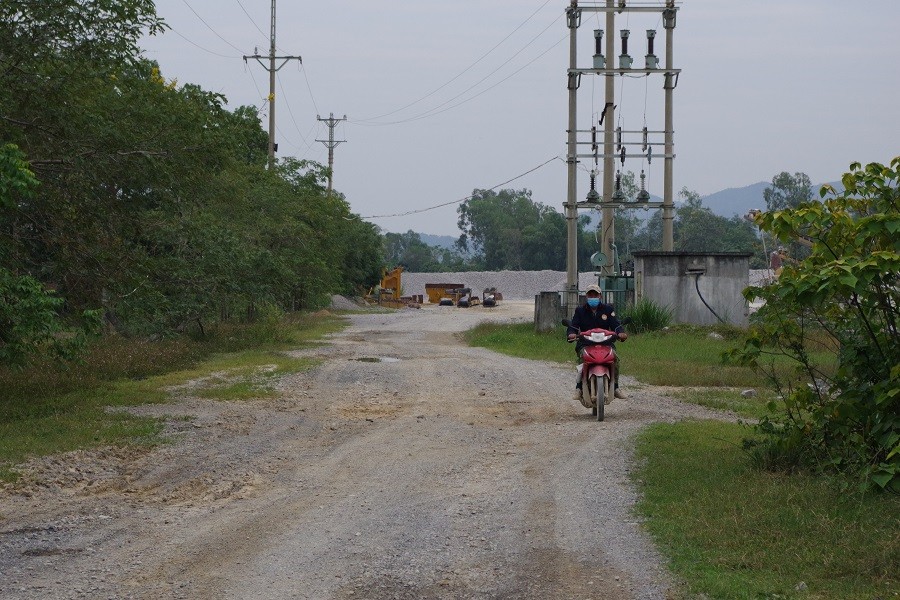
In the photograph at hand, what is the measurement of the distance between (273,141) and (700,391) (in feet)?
103

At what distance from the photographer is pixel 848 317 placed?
9.34 meters

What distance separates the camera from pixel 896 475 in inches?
311

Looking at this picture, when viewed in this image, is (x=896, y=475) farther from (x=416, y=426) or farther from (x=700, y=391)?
(x=700, y=391)

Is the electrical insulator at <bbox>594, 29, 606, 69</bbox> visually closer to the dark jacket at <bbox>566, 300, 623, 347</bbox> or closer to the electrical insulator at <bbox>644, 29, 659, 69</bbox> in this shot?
the electrical insulator at <bbox>644, 29, 659, 69</bbox>

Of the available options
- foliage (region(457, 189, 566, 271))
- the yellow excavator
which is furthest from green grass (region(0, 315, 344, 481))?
foliage (region(457, 189, 566, 271))

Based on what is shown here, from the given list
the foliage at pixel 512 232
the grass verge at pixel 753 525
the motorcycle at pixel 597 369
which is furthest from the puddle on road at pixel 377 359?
the foliage at pixel 512 232

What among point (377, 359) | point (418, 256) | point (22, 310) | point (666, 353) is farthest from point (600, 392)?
point (418, 256)

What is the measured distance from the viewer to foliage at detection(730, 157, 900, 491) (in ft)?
26.0

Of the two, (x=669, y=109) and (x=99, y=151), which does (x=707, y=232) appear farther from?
(x=99, y=151)

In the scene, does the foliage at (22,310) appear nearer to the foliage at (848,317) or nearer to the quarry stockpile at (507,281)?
the foliage at (848,317)

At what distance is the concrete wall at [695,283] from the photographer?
99.5 feet

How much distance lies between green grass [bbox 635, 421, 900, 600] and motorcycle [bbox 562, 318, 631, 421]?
12.1 feet

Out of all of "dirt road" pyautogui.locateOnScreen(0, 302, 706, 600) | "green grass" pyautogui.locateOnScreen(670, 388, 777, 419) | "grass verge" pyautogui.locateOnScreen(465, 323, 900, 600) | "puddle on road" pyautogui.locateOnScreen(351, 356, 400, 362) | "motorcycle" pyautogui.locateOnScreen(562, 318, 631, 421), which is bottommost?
"puddle on road" pyautogui.locateOnScreen(351, 356, 400, 362)

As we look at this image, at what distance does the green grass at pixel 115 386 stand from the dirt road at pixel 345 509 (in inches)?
22.9
